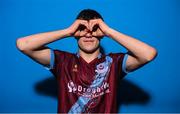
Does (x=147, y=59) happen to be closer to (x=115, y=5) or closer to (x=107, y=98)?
(x=107, y=98)

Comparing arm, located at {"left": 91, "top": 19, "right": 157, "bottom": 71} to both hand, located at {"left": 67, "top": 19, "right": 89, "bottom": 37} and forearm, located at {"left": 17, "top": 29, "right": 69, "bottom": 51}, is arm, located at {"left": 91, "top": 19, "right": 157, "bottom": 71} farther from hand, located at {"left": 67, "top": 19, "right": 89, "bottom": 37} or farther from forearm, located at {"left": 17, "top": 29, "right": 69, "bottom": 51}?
forearm, located at {"left": 17, "top": 29, "right": 69, "bottom": 51}

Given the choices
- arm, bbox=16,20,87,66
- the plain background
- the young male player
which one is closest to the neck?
the young male player

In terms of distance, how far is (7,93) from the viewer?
146cm

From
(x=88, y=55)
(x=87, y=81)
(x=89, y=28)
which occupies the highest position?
(x=89, y=28)

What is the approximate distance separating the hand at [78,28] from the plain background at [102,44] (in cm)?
34

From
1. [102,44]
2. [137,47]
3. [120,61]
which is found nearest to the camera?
[137,47]

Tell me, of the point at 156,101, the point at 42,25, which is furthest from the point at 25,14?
the point at 156,101

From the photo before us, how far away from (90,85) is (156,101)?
517mm

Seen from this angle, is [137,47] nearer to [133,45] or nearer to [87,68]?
[133,45]

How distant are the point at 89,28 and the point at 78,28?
45mm

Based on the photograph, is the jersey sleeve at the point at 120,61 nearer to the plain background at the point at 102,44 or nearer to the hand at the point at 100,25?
the hand at the point at 100,25

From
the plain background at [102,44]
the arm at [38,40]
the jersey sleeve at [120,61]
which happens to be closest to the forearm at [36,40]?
the arm at [38,40]

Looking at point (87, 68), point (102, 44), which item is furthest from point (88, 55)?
point (102, 44)

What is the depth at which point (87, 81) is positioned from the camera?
1100 mm
